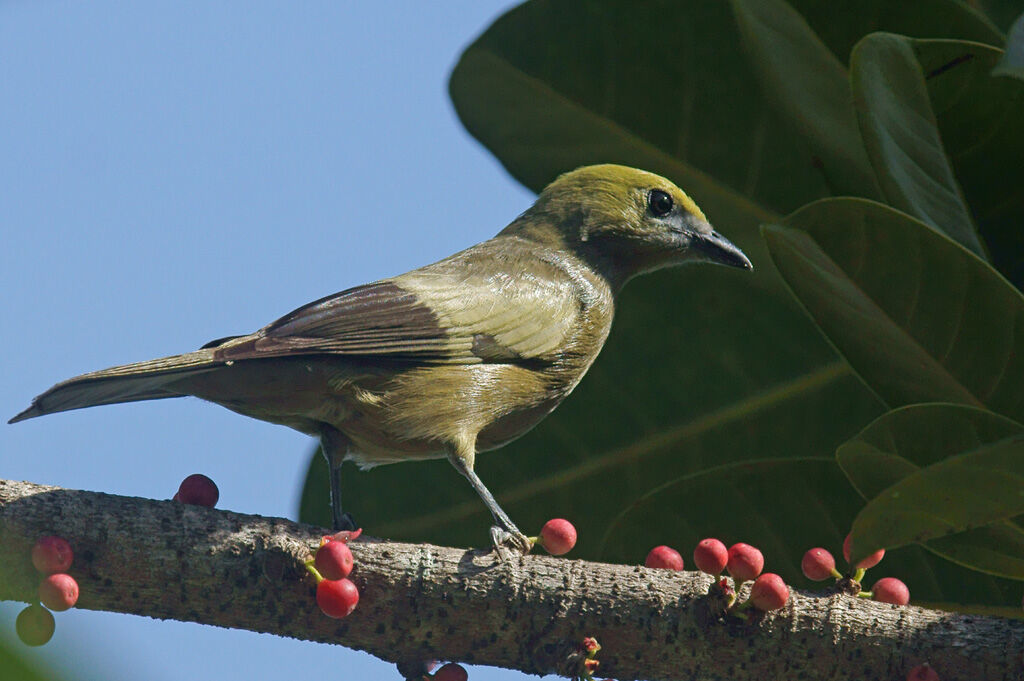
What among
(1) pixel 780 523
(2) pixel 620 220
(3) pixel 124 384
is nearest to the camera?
(3) pixel 124 384

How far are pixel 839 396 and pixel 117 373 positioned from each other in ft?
7.80

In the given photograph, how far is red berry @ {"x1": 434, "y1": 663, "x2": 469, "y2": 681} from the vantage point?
2.51m

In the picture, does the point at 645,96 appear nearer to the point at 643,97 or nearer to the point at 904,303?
the point at 643,97

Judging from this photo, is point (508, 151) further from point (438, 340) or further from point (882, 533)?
point (882, 533)

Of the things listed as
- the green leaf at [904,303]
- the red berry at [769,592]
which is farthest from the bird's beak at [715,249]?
the red berry at [769,592]

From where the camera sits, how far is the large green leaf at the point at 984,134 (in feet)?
8.13

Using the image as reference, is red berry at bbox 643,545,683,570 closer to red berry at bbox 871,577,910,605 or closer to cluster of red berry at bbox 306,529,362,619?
red berry at bbox 871,577,910,605

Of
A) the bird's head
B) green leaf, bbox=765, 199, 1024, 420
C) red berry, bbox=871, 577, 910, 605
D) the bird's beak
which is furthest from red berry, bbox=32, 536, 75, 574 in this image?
the bird's beak

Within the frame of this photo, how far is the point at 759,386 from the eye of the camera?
371cm

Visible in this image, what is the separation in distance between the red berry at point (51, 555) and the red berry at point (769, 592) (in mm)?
1503

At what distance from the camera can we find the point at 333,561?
2.28 meters

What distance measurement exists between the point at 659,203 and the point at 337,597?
222cm

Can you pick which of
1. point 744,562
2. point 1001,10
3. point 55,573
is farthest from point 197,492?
point 1001,10

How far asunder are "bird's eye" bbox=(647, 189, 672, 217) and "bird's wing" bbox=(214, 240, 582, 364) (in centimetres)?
45
